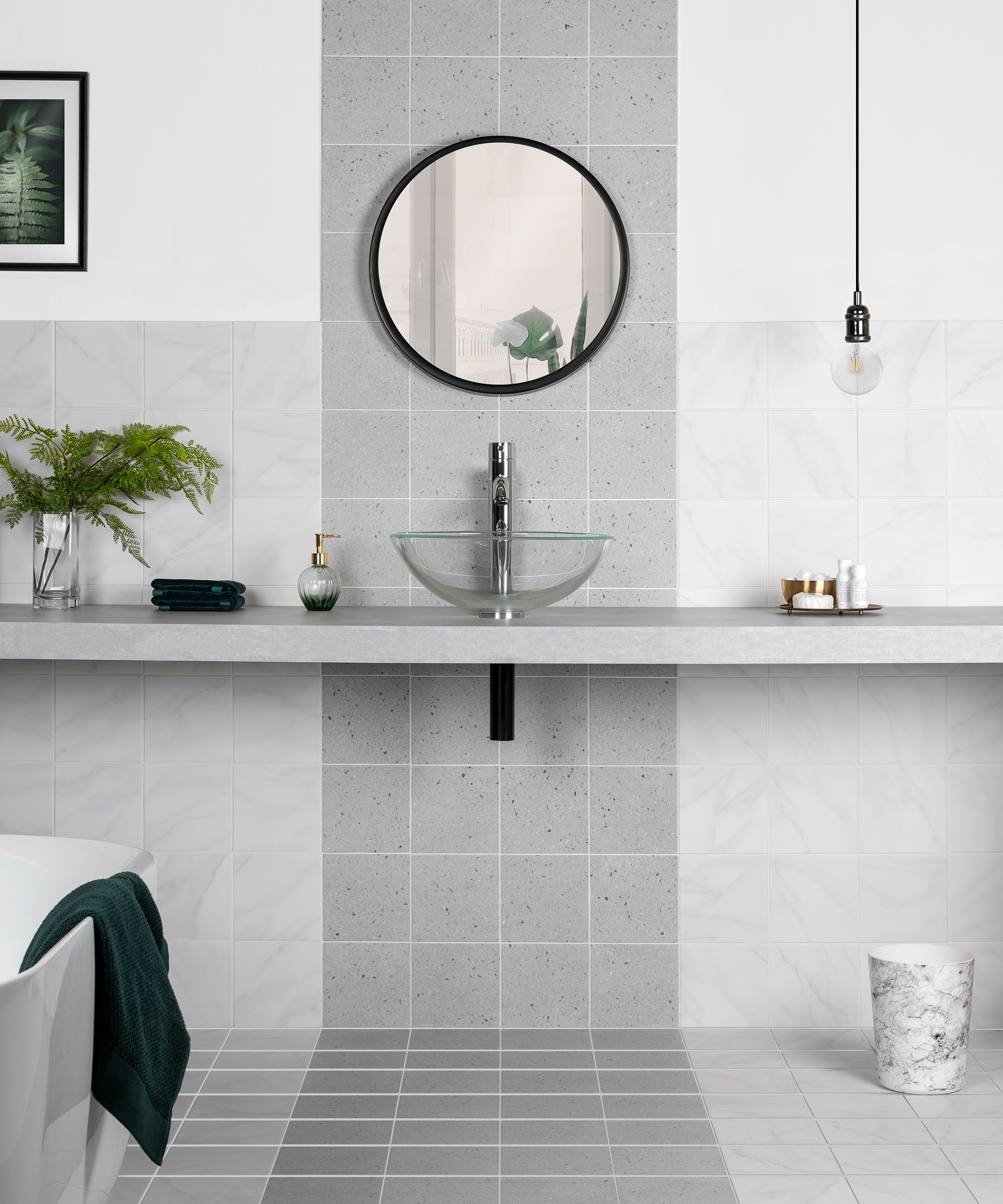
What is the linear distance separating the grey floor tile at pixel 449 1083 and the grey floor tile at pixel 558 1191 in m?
0.33

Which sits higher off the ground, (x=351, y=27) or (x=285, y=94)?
(x=351, y=27)

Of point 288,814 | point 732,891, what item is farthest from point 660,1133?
point 288,814

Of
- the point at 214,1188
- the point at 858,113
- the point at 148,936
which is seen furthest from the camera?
the point at 858,113

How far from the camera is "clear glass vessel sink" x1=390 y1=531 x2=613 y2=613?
2201mm

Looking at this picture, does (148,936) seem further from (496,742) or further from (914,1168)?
(914,1168)

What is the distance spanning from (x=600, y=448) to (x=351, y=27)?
1137mm

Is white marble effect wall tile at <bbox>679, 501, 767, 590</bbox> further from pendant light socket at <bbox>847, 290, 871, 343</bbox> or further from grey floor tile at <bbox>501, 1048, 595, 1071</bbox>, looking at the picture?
grey floor tile at <bbox>501, 1048, 595, 1071</bbox>

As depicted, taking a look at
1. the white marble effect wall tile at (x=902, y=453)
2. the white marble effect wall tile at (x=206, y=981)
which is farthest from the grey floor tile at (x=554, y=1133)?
the white marble effect wall tile at (x=902, y=453)

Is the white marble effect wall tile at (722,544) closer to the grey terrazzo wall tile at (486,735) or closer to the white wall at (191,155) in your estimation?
the grey terrazzo wall tile at (486,735)

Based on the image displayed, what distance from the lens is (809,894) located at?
8.40 ft

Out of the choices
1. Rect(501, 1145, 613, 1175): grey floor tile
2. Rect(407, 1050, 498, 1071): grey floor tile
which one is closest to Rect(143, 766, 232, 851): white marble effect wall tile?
Rect(407, 1050, 498, 1071): grey floor tile

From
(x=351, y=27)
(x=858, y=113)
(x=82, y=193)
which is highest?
(x=351, y=27)

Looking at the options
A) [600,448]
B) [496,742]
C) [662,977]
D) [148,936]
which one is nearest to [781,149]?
[600,448]

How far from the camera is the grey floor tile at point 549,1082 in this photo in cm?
226
